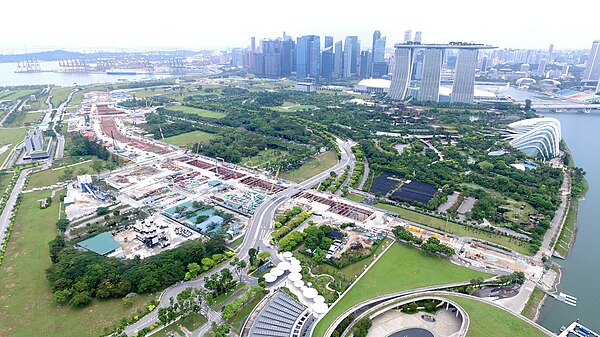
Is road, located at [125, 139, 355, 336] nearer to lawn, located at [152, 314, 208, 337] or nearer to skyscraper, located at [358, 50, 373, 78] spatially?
lawn, located at [152, 314, 208, 337]

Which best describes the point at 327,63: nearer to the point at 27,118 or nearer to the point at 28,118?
the point at 28,118

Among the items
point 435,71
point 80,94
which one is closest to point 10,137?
point 80,94

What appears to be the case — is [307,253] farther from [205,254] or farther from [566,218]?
[566,218]

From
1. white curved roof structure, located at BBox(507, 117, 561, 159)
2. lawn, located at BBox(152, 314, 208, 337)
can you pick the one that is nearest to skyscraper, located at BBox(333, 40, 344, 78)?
white curved roof structure, located at BBox(507, 117, 561, 159)

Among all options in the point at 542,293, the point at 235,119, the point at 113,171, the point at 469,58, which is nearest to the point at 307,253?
the point at 542,293

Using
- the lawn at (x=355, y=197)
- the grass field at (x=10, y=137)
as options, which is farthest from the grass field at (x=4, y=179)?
the lawn at (x=355, y=197)
